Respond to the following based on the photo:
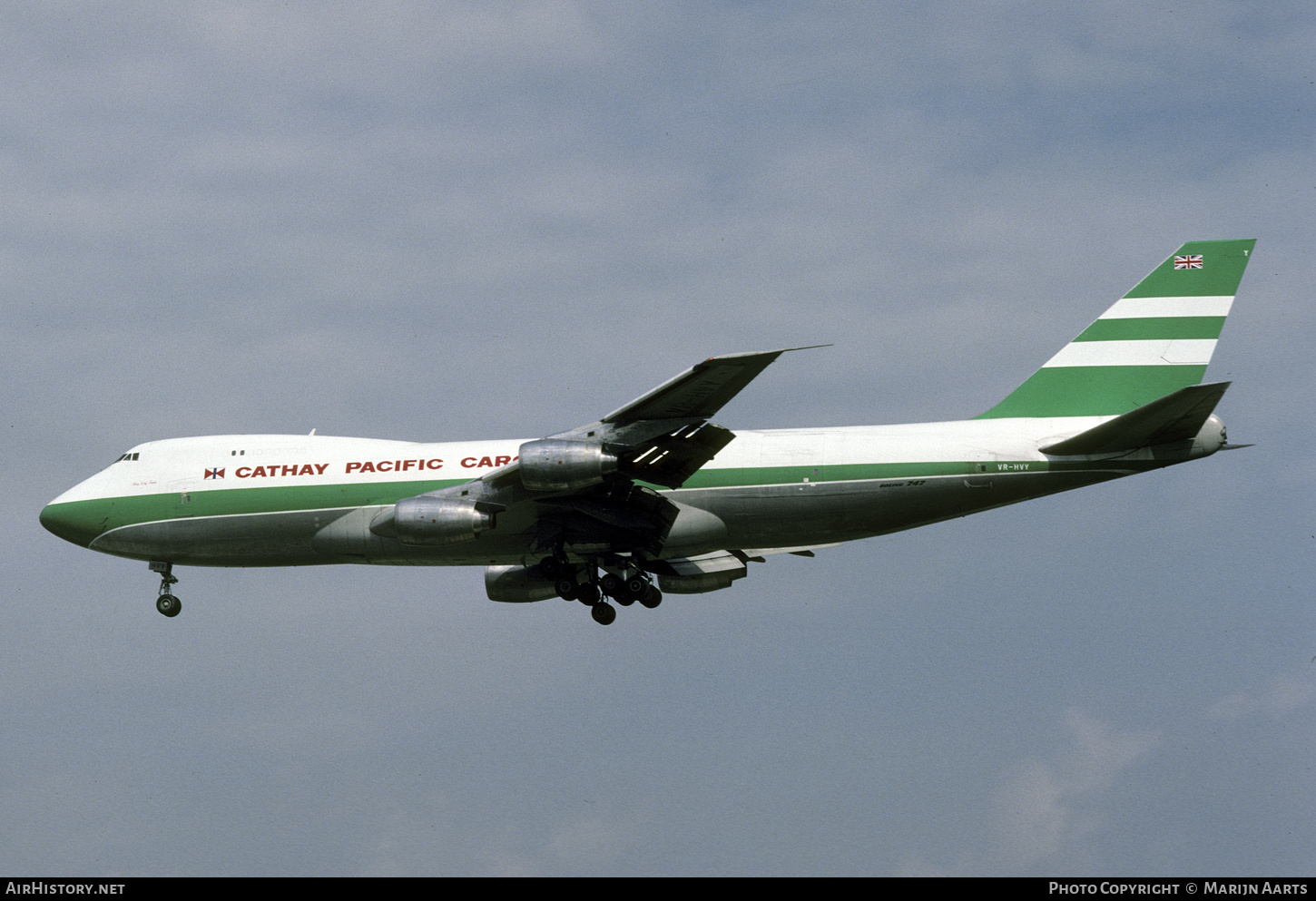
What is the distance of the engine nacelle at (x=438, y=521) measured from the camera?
1140 inches

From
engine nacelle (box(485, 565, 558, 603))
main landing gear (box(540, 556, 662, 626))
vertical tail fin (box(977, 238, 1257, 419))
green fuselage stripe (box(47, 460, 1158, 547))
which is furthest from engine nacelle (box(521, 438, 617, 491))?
vertical tail fin (box(977, 238, 1257, 419))

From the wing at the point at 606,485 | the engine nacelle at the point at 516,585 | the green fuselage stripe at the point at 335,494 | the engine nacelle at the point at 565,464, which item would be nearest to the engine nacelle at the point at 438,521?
the wing at the point at 606,485

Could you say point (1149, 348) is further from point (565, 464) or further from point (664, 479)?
point (565, 464)

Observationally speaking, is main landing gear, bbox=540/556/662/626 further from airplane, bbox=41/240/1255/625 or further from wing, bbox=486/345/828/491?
wing, bbox=486/345/828/491

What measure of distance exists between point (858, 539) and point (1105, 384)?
20.3 ft

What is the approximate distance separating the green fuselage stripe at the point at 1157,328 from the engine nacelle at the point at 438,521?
532 inches

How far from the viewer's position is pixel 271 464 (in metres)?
32.1

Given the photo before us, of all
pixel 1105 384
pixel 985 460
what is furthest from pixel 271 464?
pixel 1105 384

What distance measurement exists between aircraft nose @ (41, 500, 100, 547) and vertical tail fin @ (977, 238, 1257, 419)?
20.2 metres

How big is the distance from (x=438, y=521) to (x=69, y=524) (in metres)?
10.2

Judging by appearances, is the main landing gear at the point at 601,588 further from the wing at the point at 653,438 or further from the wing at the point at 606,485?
the wing at the point at 653,438

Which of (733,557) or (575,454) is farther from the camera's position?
(733,557)

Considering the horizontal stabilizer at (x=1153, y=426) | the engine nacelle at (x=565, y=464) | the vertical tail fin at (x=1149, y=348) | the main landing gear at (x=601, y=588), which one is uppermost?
the vertical tail fin at (x=1149, y=348)
